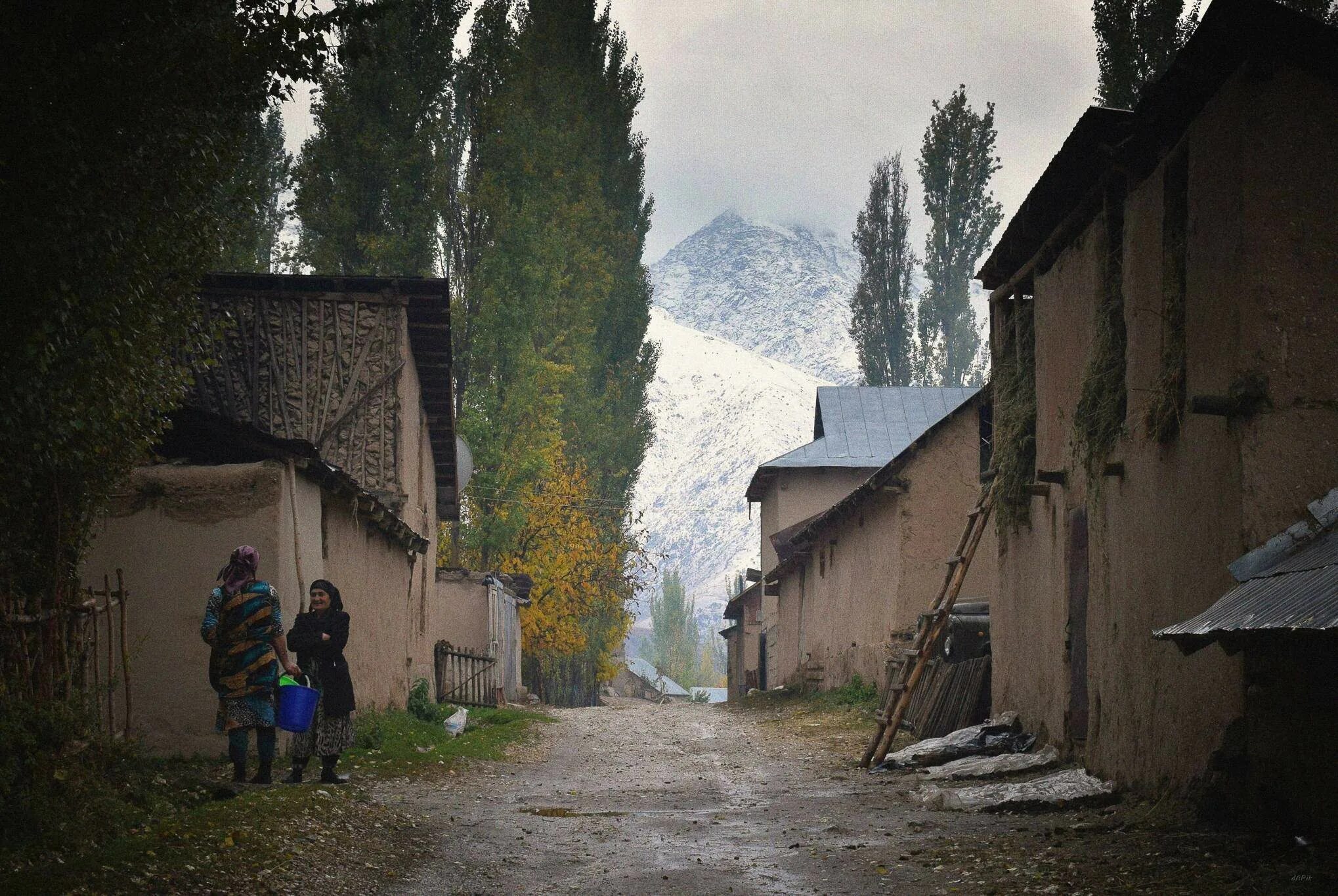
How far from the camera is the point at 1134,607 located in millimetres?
9891

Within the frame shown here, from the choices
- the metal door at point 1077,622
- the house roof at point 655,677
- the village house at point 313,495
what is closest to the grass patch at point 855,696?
the village house at point 313,495

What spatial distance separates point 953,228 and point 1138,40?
25.0m

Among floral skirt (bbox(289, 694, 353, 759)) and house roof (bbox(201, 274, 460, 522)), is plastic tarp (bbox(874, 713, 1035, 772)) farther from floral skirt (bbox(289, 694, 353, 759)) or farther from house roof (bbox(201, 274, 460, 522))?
house roof (bbox(201, 274, 460, 522))

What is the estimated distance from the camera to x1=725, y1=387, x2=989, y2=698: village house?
858 inches

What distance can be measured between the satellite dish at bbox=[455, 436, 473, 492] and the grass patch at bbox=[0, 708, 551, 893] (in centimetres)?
1567

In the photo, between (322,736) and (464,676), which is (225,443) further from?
(464,676)

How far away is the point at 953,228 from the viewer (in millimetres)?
51469

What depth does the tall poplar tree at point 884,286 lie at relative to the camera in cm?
5116

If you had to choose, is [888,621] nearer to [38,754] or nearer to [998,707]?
[998,707]

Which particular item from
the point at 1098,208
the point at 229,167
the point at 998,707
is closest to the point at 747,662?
the point at 998,707

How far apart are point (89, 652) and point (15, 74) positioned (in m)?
4.79

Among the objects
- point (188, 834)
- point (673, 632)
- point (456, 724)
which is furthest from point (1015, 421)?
point (673, 632)

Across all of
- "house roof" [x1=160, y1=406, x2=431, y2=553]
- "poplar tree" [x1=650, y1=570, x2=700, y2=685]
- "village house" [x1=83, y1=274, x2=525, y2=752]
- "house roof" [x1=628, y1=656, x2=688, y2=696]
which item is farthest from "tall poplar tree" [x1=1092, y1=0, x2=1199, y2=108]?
"poplar tree" [x1=650, y1=570, x2=700, y2=685]

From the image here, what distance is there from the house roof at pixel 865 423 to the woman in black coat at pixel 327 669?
968 inches
